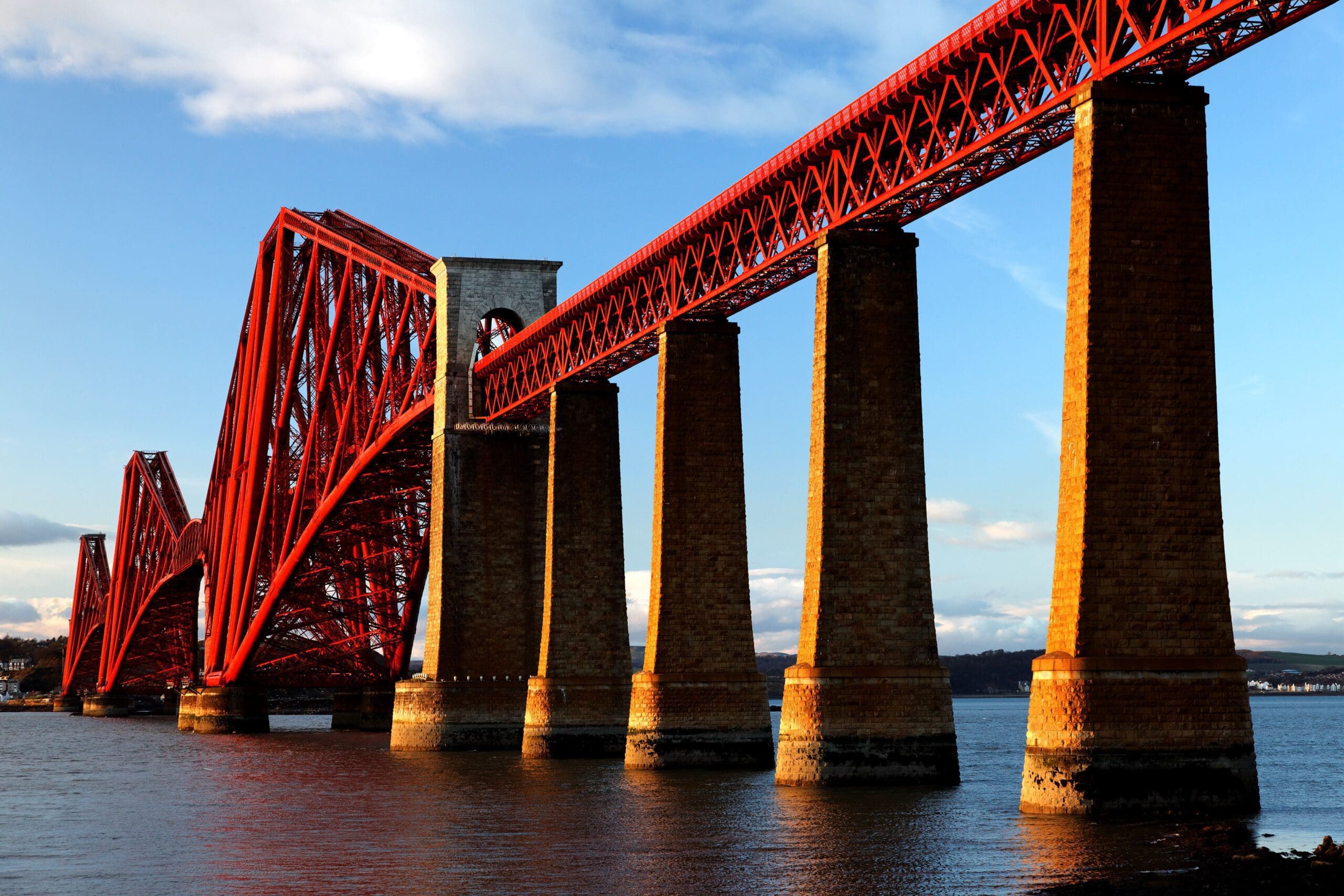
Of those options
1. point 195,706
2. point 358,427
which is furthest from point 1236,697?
point 195,706

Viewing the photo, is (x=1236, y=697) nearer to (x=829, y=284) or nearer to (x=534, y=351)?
(x=829, y=284)

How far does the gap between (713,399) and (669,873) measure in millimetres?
24725

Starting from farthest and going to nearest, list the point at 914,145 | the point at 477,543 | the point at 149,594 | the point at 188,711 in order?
the point at 149,594, the point at 188,711, the point at 477,543, the point at 914,145

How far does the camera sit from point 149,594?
137 meters

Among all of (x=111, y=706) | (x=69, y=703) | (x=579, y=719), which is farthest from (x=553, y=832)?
(x=69, y=703)

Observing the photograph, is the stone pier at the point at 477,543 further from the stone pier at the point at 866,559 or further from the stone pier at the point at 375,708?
the stone pier at the point at 866,559

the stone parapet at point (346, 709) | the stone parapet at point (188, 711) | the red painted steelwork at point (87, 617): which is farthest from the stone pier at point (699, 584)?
the red painted steelwork at point (87, 617)

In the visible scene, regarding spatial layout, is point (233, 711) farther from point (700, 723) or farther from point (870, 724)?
point (870, 724)

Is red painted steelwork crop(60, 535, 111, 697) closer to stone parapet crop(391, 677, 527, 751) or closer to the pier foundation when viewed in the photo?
the pier foundation

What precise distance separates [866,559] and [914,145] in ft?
30.3

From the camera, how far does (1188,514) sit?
30.5 meters

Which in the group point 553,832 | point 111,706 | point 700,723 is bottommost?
point 553,832

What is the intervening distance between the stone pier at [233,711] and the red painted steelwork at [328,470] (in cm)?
97

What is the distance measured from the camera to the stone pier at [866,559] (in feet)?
130
